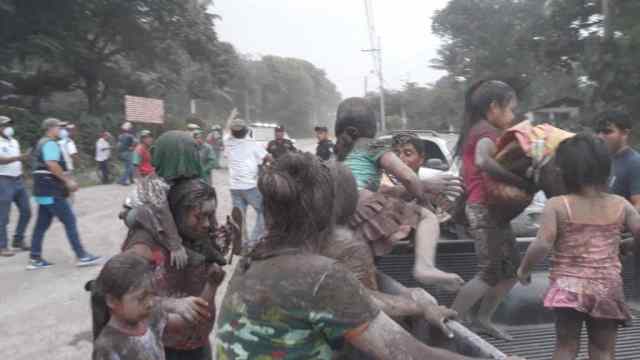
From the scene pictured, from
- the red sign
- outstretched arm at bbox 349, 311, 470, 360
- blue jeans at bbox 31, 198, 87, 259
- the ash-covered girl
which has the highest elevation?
the red sign

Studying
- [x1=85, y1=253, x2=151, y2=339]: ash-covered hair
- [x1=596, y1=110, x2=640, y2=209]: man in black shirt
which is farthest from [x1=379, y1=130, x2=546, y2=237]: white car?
[x1=85, y1=253, x2=151, y2=339]: ash-covered hair

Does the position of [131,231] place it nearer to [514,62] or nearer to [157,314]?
[157,314]

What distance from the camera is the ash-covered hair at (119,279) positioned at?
2.31m

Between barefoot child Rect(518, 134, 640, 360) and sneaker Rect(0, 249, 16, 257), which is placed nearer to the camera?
Result: barefoot child Rect(518, 134, 640, 360)

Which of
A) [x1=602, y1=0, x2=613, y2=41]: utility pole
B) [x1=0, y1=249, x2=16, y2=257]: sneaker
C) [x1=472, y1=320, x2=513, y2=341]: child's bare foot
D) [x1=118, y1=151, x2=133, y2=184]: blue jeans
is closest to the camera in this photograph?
[x1=472, y1=320, x2=513, y2=341]: child's bare foot

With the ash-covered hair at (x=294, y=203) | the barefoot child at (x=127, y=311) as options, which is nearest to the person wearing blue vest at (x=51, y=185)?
the barefoot child at (x=127, y=311)

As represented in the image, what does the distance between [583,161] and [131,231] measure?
6.70ft

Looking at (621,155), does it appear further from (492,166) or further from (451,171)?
(451,171)

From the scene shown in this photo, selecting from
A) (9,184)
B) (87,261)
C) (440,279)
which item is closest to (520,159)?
(440,279)

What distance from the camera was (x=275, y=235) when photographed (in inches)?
68.9

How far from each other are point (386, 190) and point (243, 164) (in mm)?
4858

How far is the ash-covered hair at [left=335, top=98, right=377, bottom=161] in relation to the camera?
10.0 ft

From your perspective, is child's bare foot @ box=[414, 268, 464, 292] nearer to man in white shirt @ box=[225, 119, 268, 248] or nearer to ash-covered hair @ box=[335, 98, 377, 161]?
ash-covered hair @ box=[335, 98, 377, 161]

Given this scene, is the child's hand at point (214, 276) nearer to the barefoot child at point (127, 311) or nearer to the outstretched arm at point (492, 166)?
the barefoot child at point (127, 311)
